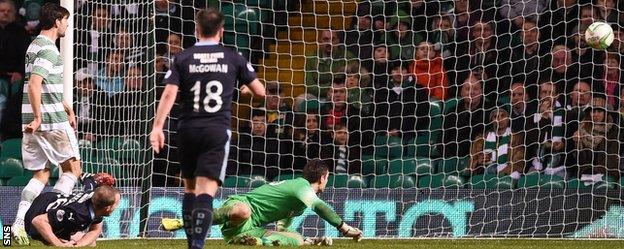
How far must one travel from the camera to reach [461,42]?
571 inches

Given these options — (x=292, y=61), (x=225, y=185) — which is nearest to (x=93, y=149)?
(x=225, y=185)

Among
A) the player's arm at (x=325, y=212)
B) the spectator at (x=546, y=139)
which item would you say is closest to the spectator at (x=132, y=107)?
the player's arm at (x=325, y=212)

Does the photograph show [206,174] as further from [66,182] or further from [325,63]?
[325,63]

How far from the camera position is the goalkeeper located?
35.8ft

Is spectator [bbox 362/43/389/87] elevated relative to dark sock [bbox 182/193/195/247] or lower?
elevated

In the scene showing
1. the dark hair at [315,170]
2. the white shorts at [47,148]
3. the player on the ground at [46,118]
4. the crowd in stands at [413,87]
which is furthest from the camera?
the crowd in stands at [413,87]

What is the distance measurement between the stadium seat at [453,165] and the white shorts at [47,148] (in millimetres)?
4605

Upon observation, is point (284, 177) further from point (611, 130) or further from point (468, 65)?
point (611, 130)

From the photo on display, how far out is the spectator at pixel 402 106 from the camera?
14406 millimetres

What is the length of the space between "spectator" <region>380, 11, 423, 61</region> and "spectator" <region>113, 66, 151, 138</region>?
2.86m

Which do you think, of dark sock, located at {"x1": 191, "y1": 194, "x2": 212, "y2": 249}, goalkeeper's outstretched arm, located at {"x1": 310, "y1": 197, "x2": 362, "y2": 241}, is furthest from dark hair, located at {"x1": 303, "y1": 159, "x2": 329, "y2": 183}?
dark sock, located at {"x1": 191, "y1": 194, "x2": 212, "y2": 249}

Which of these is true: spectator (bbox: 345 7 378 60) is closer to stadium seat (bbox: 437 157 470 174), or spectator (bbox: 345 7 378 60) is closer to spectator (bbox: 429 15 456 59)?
spectator (bbox: 429 15 456 59)

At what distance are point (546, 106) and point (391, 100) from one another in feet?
5.58

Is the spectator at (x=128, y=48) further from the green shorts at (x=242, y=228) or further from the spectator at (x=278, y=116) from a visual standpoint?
the green shorts at (x=242, y=228)
